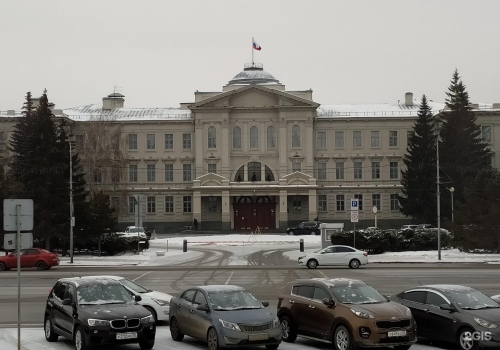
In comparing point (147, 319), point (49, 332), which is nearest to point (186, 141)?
point (49, 332)

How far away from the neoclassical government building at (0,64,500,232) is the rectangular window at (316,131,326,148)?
0.11 meters

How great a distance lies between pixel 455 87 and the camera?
86125 mm

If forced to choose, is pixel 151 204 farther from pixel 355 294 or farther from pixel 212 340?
pixel 212 340

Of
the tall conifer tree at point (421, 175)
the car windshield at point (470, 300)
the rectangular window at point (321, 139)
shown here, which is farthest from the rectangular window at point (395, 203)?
the car windshield at point (470, 300)

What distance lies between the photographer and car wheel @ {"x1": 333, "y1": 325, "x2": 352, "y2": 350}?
1678 centimetres

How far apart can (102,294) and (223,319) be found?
129 inches

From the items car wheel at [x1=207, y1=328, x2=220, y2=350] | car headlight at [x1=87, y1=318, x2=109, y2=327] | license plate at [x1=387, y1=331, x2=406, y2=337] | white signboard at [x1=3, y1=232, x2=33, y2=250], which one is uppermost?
white signboard at [x1=3, y1=232, x2=33, y2=250]

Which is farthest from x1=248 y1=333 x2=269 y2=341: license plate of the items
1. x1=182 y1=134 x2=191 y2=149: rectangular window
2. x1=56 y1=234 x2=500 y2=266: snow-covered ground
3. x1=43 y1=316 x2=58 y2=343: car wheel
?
x1=182 y1=134 x2=191 y2=149: rectangular window

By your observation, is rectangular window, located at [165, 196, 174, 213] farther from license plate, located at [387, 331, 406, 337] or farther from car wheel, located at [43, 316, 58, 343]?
license plate, located at [387, 331, 406, 337]

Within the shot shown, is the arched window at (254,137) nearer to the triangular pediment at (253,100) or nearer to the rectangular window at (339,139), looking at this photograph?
the triangular pediment at (253,100)

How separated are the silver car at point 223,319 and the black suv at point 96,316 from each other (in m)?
1.07

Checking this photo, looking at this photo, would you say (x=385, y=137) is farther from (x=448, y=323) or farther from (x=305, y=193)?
(x=448, y=323)

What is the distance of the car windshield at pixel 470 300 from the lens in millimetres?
18078

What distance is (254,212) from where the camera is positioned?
3600 inches
